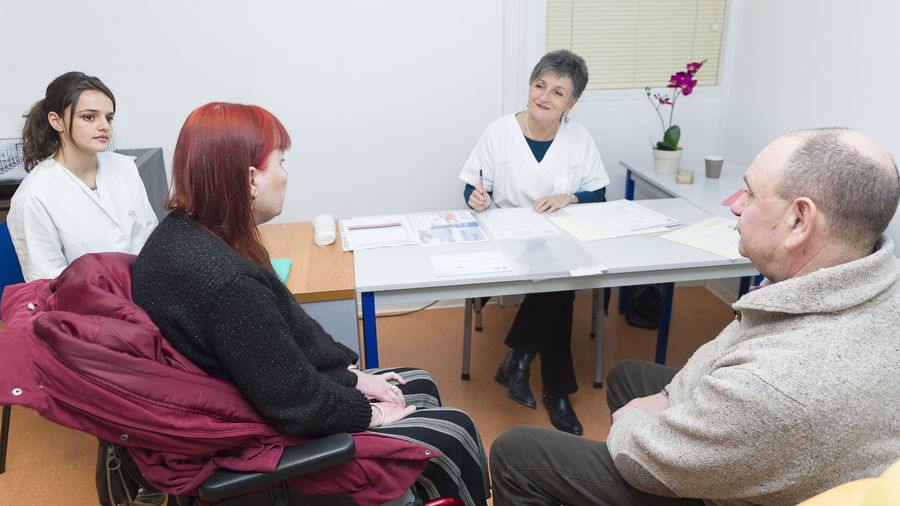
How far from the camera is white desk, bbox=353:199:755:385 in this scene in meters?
1.60

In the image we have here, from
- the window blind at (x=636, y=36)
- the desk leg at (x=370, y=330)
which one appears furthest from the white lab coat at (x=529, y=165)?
the desk leg at (x=370, y=330)

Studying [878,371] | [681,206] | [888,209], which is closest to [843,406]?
[878,371]

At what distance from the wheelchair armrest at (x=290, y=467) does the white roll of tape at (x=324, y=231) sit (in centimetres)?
93

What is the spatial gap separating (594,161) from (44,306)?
6.77 feet

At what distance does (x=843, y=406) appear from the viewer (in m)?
0.83

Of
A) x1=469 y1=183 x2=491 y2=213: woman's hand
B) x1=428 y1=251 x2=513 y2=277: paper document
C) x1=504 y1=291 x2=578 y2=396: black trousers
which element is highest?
x1=469 y1=183 x2=491 y2=213: woman's hand

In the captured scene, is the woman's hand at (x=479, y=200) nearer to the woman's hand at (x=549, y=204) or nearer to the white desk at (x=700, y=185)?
the woman's hand at (x=549, y=204)

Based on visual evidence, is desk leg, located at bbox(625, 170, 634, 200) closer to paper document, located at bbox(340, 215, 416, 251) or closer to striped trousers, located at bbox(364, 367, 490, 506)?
paper document, located at bbox(340, 215, 416, 251)

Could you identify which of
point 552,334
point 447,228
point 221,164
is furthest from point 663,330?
→ point 221,164

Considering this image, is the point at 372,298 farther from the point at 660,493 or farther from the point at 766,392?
the point at 766,392

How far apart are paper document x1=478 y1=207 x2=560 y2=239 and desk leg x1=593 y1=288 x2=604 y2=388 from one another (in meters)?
0.41

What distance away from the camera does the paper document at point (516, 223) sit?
1972mm

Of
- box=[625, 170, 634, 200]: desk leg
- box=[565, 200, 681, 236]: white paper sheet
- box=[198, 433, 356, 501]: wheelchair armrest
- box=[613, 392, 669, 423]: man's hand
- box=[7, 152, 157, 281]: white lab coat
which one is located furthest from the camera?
box=[625, 170, 634, 200]: desk leg

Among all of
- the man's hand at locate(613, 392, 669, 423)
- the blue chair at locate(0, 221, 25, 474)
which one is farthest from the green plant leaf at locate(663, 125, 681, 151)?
the blue chair at locate(0, 221, 25, 474)
